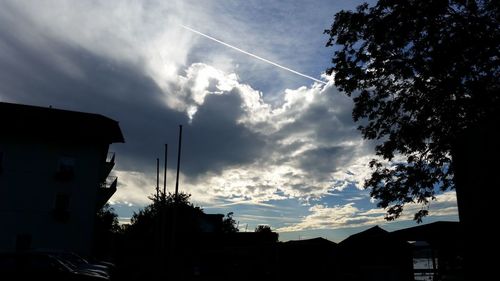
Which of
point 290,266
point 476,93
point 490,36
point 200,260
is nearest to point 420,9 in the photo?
point 490,36

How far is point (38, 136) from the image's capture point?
31.4m

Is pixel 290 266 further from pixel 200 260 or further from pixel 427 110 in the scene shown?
pixel 427 110

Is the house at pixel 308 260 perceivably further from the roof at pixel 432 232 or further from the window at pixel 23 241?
the window at pixel 23 241

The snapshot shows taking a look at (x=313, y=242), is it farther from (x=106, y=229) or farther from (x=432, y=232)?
(x=106, y=229)

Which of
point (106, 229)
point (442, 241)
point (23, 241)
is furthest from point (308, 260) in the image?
point (106, 229)

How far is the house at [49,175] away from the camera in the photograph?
29641mm

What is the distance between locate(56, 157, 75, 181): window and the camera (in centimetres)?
3119

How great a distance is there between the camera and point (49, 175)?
102 ft

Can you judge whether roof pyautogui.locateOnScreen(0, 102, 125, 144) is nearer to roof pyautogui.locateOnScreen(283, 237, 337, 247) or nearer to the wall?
the wall

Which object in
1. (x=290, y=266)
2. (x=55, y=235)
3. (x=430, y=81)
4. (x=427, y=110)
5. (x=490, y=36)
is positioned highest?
(x=490, y=36)

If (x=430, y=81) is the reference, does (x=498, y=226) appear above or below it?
below

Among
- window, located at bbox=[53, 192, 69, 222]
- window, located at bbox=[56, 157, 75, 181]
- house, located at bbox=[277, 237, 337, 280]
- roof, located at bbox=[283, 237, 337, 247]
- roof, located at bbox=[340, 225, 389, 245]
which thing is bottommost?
house, located at bbox=[277, 237, 337, 280]

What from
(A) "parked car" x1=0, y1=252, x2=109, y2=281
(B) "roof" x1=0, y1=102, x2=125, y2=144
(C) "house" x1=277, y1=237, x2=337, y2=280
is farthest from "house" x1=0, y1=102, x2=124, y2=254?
(A) "parked car" x1=0, y1=252, x2=109, y2=281

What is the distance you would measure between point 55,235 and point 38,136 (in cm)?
726
